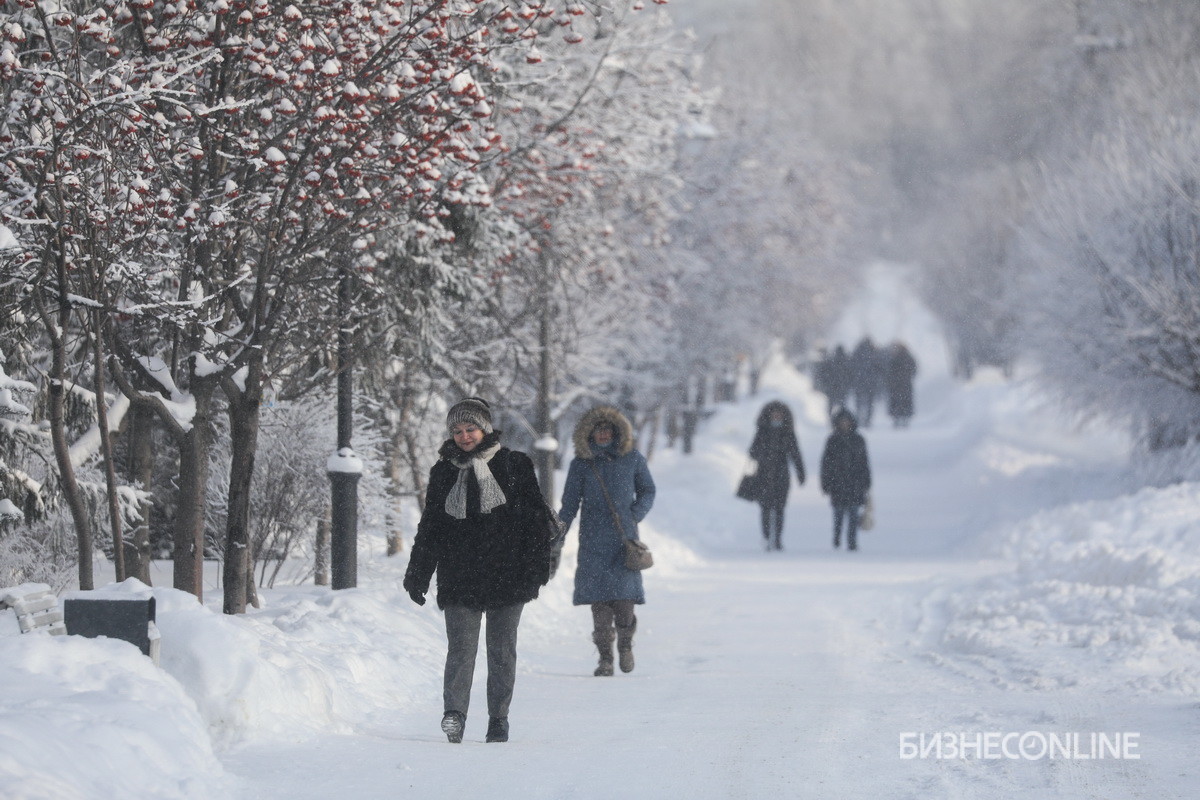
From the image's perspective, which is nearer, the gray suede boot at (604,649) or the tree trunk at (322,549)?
the gray suede boot at (604,649)

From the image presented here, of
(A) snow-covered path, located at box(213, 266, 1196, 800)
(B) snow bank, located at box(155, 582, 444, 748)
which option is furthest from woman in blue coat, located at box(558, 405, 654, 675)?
(B) snow bank, located at box(155, 582, 444, 748)

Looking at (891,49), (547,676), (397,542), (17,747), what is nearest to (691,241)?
(397,542)

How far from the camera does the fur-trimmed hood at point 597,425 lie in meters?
9.41

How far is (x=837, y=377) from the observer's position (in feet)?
145

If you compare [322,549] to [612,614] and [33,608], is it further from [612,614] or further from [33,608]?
[33,608]

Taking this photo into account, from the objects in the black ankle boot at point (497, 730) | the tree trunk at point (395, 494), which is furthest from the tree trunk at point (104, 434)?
the tree trunk at point (395, 494)

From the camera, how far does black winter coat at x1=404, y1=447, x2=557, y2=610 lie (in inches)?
274

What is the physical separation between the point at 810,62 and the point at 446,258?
2376 inches

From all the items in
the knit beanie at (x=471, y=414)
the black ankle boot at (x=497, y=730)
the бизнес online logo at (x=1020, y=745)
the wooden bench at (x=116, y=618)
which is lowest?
the black ankle boot at (x=497, y=730)

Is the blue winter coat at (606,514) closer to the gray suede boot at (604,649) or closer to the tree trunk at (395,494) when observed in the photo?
the gray suede boot at (604,649)

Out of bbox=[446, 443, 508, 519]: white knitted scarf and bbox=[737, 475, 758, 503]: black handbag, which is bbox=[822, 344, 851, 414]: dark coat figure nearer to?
bbox=[737, 475, 758, 503]: black handbag

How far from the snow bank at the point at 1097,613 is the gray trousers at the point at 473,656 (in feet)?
11.0

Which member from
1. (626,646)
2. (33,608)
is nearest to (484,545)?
(33,608)

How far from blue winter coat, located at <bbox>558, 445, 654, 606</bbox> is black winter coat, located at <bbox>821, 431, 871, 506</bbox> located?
10596mm
